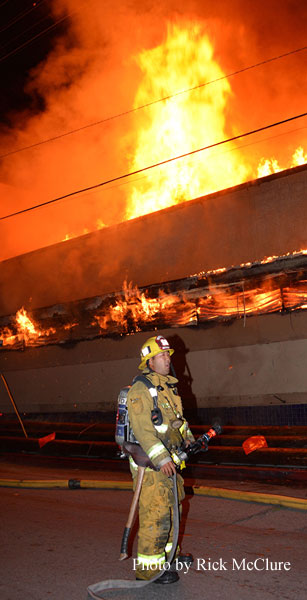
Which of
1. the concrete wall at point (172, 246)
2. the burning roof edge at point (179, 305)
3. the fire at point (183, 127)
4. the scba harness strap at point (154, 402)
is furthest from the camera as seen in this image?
the fire at point (183, 127)

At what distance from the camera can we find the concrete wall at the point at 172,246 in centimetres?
1124

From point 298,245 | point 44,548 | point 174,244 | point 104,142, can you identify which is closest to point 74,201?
point 104,142

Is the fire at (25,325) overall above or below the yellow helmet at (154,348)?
above

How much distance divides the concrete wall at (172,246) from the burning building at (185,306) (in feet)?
0.09

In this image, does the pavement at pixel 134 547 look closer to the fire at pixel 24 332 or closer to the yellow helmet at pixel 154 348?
the yellow helmet at pixel 154 348

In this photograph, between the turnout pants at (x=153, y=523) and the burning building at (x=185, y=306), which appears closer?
the turnout pants at (x=153, y=523)

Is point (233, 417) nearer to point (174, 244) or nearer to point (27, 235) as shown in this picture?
point (174, 244)

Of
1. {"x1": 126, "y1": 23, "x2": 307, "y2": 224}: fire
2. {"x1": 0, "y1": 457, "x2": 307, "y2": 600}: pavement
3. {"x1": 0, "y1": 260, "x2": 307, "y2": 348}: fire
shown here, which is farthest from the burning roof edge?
{"x1": 0, "y1": 457, "x2": 307, "y2": 600}: pavement

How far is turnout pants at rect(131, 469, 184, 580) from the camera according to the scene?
3.44 metres

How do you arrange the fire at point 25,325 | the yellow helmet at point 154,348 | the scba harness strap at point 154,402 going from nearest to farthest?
the scba harness strap at point 154,402, the yellow helmet at point 154,348, the fire at point 25,325

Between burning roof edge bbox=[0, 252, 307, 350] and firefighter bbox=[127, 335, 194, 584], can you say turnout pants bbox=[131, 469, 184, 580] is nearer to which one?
firefighter bbox=[127, 335, 194, 584]

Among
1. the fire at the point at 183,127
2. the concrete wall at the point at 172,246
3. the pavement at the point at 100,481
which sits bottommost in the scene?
the pavement at the point at 100,481

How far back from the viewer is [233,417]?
1138 cm

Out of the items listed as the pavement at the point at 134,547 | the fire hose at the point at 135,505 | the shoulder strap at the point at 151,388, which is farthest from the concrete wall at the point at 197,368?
the shoulder strap at the point at 151,388
